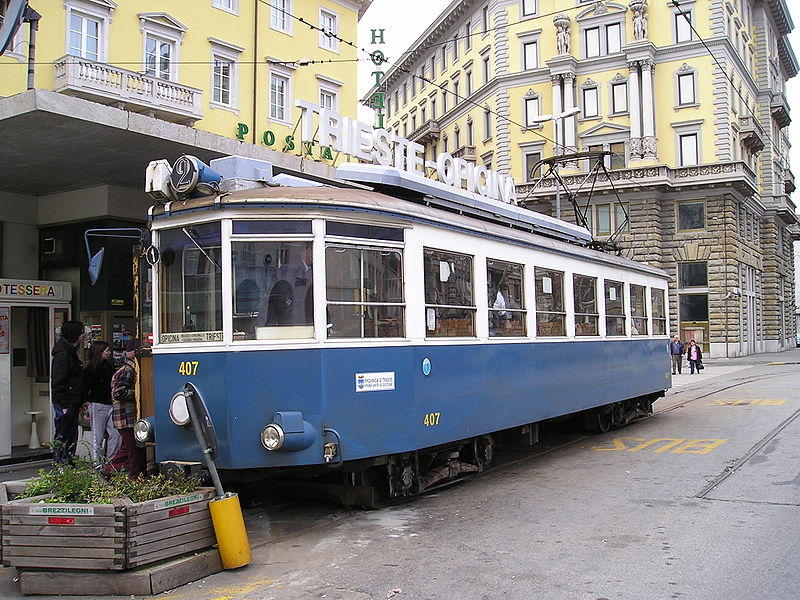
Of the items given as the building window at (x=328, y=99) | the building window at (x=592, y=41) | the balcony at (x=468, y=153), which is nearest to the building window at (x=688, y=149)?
the building window at (x=592, y=41)

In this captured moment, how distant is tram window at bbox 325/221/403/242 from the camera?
23.1ft

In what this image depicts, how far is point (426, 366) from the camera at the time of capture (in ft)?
25.3

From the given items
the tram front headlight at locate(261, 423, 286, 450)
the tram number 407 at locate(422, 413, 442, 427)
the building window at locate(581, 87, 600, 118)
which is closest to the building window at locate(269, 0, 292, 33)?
the tram number 407 at locate(422, 413, 442, 427)

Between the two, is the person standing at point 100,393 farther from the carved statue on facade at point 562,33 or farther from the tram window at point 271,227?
the carved statue on facade at point 562,33

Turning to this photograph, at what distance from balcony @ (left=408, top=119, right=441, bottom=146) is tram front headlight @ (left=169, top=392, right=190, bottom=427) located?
5371cm

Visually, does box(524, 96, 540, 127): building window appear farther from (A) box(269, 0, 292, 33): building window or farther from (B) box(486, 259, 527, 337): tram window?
(B) box(486, 259, 527, 337): tram window

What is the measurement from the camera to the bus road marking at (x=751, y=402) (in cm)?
1786

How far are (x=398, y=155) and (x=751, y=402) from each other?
11030mm

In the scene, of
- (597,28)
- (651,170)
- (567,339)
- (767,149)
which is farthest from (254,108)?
(767,149)

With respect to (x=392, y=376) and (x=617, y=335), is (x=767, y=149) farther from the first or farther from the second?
(x=392, y=376)

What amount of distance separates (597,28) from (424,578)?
46.9 m

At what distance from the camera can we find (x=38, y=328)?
11836 mm

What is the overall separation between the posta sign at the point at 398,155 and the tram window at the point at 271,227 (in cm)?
428

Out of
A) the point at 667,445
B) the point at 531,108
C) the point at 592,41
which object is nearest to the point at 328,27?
the point at 531,108
